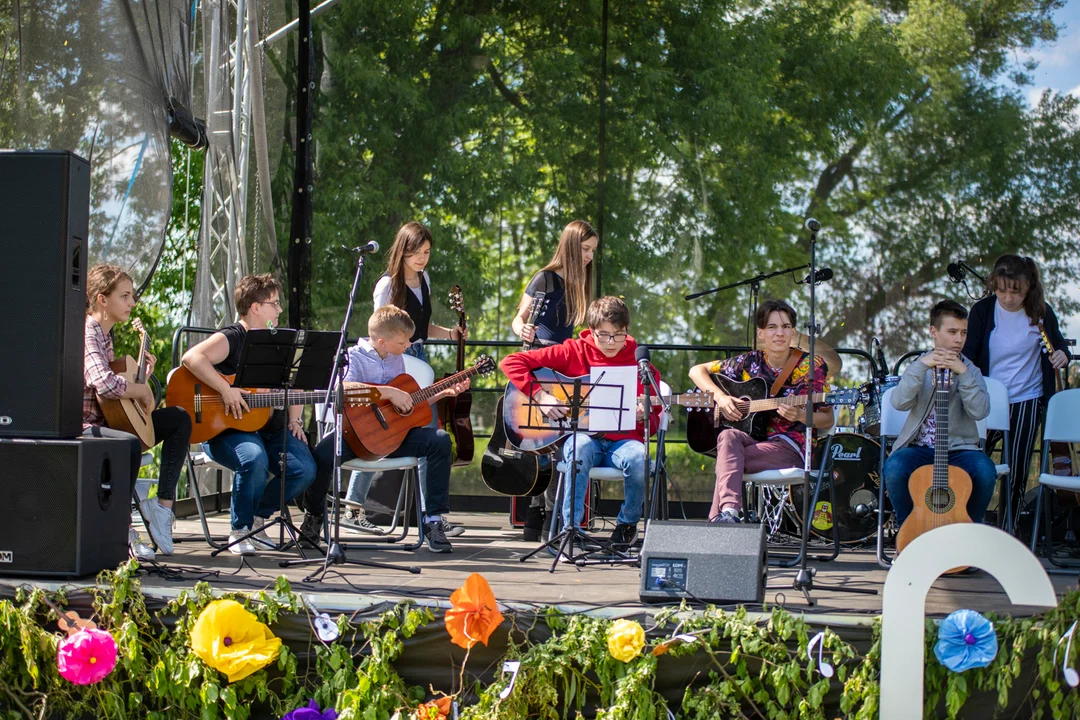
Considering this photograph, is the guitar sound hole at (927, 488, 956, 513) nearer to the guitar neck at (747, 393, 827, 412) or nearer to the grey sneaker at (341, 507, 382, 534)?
the guitar neck at (747, 393, 827, 412)

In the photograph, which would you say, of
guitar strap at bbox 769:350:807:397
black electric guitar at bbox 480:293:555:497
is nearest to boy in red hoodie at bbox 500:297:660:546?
black electric guitar at bbox 480:293:555:497

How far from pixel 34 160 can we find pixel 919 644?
312cm

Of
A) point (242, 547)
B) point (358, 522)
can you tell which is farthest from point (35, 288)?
point (358, 522)

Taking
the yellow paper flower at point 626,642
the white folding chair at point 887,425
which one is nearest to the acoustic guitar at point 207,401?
the yellow paper flower at point 626,642

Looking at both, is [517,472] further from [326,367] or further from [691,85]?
[691,85]

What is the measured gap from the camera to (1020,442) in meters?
5.25

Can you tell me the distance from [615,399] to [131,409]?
2.03 m

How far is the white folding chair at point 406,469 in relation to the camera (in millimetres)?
4730

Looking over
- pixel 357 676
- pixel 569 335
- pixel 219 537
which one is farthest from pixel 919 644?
pixel 219 537

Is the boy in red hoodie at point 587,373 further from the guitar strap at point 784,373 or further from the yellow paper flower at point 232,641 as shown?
the yellow paper flower at point 232,641

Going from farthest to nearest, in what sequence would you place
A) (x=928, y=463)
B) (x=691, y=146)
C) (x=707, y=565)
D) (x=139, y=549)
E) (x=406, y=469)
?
(x=691, y=146), (x=406, y=469), (x=928, y=463), (x=139, y=549), (x=707, y=565)

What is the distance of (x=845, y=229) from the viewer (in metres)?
7.71

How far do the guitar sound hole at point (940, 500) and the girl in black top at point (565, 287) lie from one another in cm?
193

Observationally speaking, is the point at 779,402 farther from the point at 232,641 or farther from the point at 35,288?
the point at 35,288
